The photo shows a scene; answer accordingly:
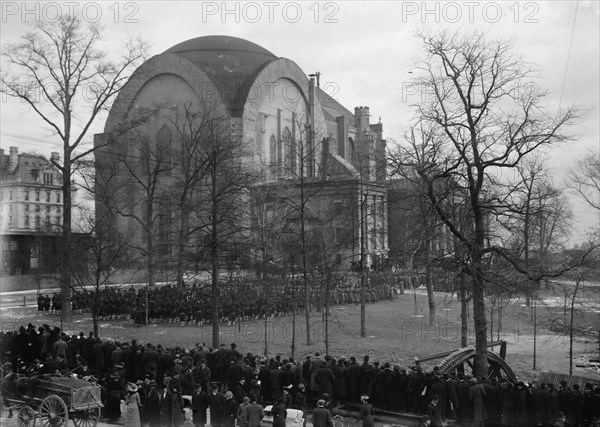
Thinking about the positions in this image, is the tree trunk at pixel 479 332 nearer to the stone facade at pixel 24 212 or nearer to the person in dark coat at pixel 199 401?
the person in dark coat at pixel 199 401

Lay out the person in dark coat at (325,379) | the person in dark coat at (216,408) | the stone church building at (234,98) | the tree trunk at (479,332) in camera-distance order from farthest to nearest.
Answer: the stone church building at (234,98)
the tree trunk at (479,332)
the person in dark coat at (325,379)
the person in dark coat at (216,408)

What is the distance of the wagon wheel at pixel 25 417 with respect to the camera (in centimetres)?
1134

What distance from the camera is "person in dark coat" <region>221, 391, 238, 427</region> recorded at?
38.9 feet

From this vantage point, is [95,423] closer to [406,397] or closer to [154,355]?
[154,355]

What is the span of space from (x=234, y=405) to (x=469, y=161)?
8381 millimetres

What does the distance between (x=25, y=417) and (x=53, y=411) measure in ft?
2.15

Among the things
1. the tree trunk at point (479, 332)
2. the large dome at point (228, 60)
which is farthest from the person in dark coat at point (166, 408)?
the large dome at point (228, 60)

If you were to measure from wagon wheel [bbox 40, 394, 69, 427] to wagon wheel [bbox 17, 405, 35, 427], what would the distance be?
20 centimetres

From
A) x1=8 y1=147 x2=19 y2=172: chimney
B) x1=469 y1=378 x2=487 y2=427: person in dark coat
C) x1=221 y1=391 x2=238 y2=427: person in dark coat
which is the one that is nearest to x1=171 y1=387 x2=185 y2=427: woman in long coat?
x1=221 y1=391 x2=238 y2=427: person in dark coat

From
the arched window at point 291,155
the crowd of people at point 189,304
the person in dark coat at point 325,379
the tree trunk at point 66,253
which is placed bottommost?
the person in dark coat at point 325,379

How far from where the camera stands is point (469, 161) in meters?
16.0

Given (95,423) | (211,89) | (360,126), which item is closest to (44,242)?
(211,89)

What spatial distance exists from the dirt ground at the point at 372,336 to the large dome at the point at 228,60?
84.0 ft

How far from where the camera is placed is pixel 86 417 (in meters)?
11.7
